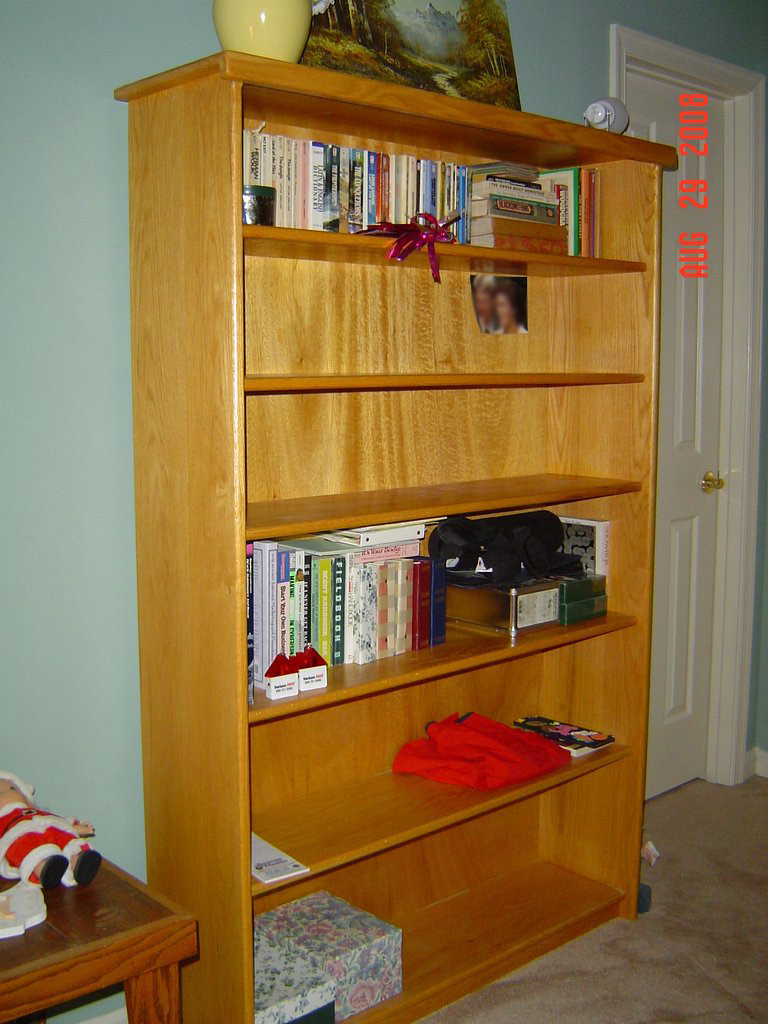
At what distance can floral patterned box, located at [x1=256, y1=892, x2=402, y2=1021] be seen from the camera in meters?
2.05

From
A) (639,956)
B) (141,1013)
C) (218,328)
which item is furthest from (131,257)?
(639,956)

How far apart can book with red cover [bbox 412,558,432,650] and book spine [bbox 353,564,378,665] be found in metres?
0.12

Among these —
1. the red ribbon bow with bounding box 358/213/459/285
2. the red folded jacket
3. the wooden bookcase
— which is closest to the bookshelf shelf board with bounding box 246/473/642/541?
the wooden bookcase

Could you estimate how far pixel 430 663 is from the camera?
2.11 metres

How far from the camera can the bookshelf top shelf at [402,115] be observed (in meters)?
1.68

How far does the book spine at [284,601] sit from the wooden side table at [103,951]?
19.4 inches

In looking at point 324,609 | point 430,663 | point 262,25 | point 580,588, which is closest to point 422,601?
point 430,663

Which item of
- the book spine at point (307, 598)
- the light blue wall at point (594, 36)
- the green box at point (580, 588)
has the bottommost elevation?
the green box at point (580, 588)

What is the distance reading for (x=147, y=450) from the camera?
6.29ft

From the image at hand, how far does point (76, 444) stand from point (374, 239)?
0.67m

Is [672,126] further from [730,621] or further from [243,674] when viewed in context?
[243,674]

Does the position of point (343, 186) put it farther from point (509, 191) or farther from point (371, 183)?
point (509, 191)

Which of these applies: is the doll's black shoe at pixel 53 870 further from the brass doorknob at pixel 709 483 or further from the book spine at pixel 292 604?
the brass doorknob at pixel 709 483

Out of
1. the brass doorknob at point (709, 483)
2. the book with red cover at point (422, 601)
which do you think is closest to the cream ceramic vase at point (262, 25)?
the book with red cover at point (422, 601)
